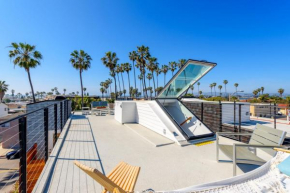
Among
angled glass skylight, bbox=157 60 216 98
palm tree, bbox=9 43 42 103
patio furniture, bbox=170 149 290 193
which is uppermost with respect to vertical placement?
palm tree, bbox=9 43 42 103

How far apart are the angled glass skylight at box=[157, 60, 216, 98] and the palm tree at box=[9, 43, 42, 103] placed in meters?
17.6

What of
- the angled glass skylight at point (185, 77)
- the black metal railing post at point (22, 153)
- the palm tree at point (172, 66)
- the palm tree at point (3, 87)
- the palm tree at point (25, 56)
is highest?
the palm tree at point (172, 66)

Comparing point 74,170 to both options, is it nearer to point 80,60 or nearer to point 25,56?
point 25,56

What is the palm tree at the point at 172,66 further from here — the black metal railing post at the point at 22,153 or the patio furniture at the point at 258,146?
the black metal railing post at the point at 22,153

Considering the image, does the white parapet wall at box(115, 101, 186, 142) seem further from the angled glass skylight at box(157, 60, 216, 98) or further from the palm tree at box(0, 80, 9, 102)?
the palm tree at box(0, 80, 9, 102)

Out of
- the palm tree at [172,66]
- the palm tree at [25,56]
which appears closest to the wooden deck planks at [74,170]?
the palm tree at [25,56]

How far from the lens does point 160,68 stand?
38.8 m

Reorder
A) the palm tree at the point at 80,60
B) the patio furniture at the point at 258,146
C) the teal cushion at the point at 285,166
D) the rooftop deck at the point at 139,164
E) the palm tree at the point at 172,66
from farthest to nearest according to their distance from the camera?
the palm tree at the point at 172,66
the palm tree at the point at 80,60
the patio furniture at the point at 258,146
the rooftop deck at the point at 139,164
the teal cushion at the point at 285,166

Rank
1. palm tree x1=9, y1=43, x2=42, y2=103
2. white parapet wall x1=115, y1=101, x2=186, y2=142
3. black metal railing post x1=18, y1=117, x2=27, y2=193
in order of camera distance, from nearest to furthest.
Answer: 1. black metal railing post x1=18, y1=117, x2=27, y2=193
2. white parapet wall x1=115, y1=101, x2=186, y2=142
3. palm tree x1=9, y1=43, x2=42, y2=103

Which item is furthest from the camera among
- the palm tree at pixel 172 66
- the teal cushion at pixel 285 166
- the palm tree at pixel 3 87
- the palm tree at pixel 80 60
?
the palm tree at pixel 172 66

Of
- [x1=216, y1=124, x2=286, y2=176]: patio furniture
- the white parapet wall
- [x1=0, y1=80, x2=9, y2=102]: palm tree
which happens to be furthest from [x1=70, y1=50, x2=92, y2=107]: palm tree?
[x1=0, y1=80, x2=9, y2=102]: palm tree

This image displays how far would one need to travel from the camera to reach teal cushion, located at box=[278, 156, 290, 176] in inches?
82.3

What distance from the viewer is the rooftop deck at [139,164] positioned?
2.47 meters

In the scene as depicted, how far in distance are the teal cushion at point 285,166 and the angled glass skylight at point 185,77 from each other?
11.7 feet
